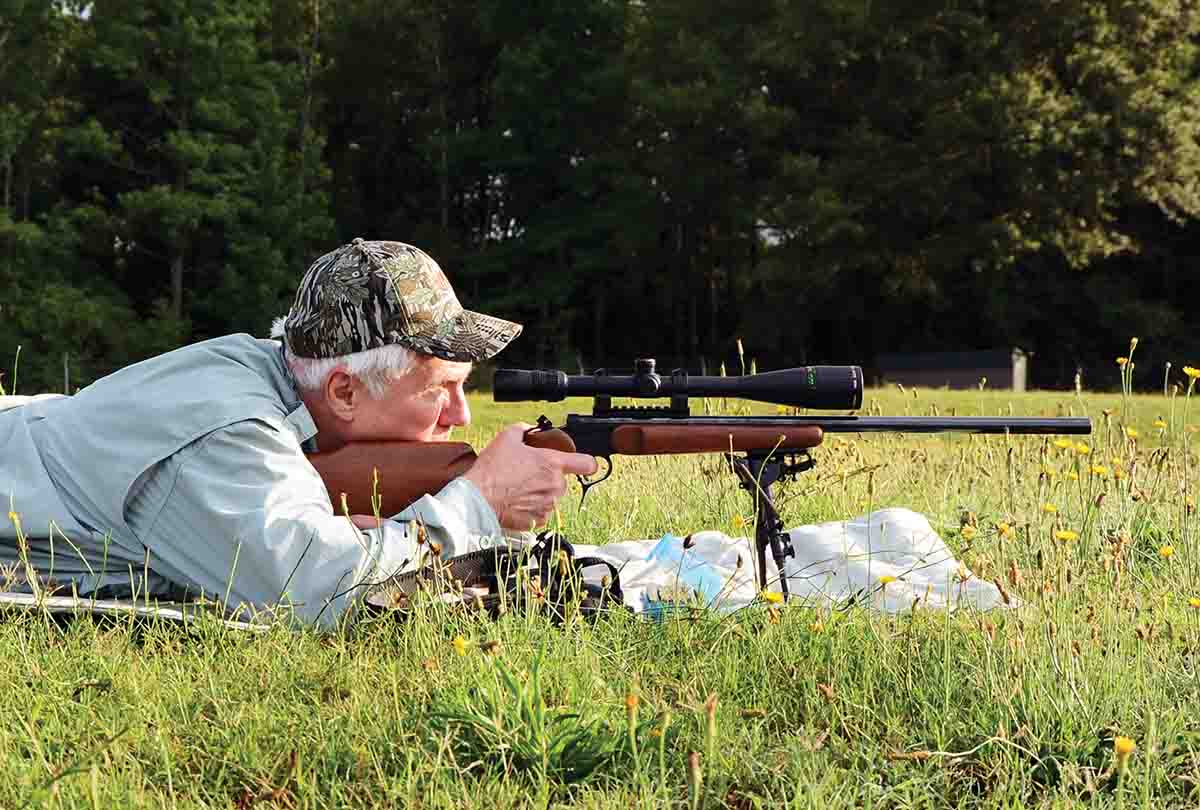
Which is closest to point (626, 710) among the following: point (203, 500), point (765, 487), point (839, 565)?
point (203, 500)

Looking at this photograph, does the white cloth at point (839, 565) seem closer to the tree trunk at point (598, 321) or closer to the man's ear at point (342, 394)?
the man's ear at point (342, 394)

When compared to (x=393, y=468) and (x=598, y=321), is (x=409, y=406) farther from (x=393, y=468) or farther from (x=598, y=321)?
(x=598, y=321)

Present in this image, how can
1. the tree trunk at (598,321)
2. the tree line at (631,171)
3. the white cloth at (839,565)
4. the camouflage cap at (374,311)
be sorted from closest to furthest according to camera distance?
1. the camouflage cap at (374,311)
2. the white cloth at (839,565)
3. the tree line at (631,171)
4. the tree trunk at (598,321)

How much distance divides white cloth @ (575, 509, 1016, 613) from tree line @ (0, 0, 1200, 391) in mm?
27692

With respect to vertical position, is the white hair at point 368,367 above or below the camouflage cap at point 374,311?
below

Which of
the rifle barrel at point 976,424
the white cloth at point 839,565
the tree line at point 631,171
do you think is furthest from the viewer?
the tree line at point 631,171

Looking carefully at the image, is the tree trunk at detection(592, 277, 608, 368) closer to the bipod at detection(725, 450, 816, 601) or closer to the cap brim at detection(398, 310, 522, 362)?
the bipod at detection(725, 450, 816, 601)

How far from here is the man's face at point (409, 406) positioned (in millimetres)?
3967

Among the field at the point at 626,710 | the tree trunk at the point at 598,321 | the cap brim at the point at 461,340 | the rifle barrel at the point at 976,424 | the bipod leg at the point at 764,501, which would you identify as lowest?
the field at the point at 626,710

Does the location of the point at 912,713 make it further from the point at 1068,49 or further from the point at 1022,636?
the point at 1068,49

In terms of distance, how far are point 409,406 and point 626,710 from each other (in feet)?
4.60

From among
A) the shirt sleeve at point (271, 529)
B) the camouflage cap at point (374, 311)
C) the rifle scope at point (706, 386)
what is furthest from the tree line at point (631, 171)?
the shirt sleeve at point (271, 529)

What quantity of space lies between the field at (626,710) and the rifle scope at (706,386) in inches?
29.3

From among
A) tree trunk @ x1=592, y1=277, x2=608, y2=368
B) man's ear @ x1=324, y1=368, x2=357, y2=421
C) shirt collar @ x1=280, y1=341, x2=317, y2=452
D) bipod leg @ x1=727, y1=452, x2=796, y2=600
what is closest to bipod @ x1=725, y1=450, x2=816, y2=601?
bipod leg @ x1=727, y1=452, x2=796, y2=600
